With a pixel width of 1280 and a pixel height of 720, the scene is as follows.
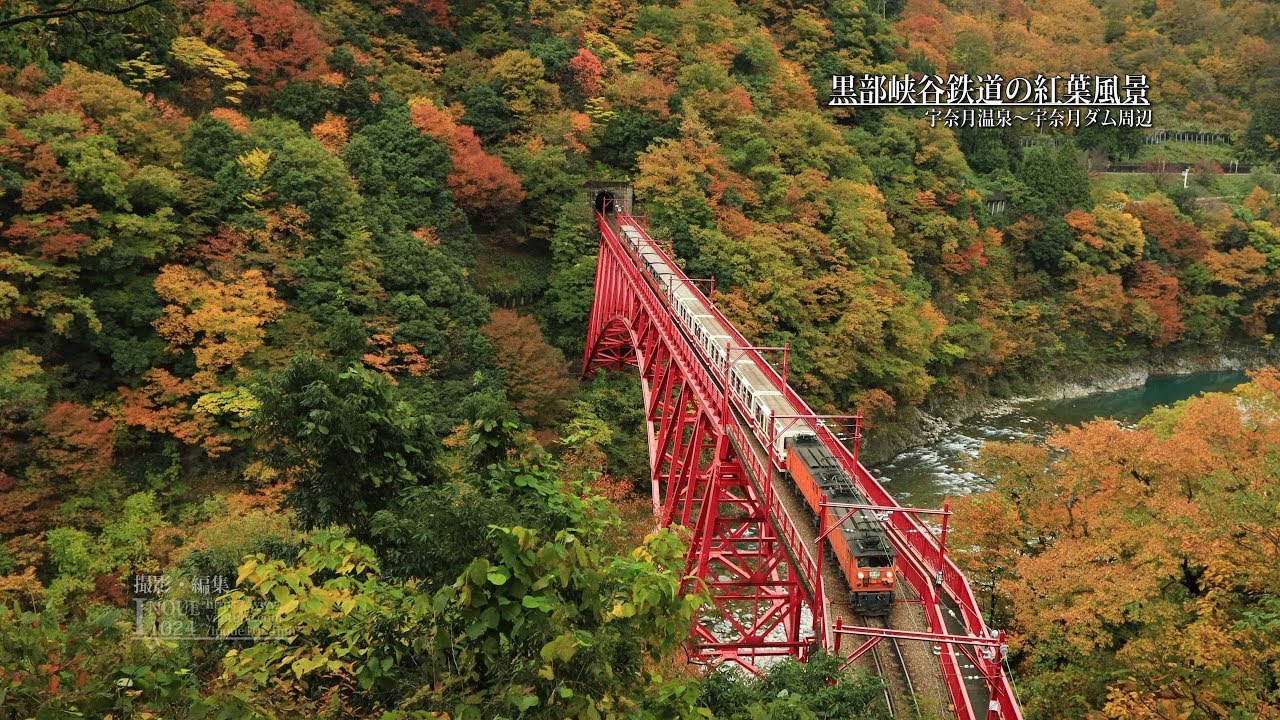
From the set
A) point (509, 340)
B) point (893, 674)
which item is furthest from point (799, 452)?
point (509, 340)

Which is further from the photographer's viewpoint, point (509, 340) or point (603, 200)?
point (603, 200)

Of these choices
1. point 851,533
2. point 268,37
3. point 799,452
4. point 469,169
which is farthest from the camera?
point 469,169

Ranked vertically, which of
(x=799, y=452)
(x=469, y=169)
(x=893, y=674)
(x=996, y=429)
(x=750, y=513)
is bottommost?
(x=996, y=429)

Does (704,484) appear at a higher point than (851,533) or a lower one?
lower

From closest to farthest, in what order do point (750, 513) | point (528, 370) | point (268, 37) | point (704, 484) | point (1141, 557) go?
point (1141, 557) → point (750, 513) → point (704, 484) → point (528, 370) → point (268, 37)

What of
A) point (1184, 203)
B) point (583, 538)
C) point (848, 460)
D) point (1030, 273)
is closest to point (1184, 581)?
point (848, 460)

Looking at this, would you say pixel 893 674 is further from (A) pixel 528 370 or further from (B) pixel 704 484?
(A) pixel 528 370
